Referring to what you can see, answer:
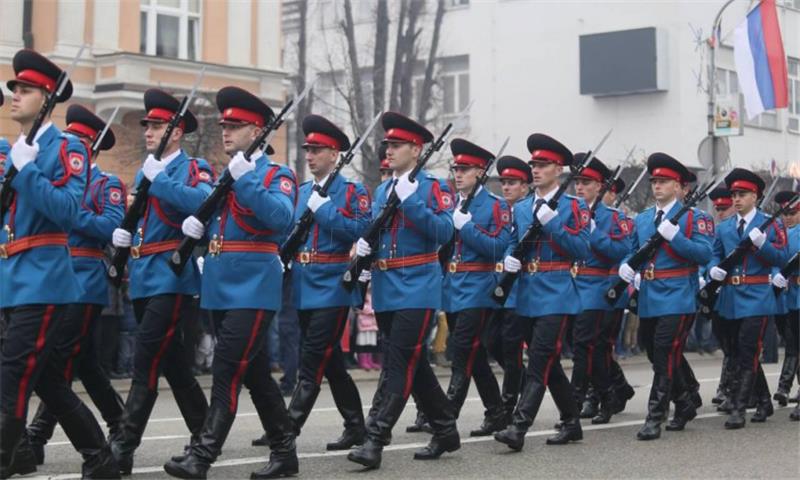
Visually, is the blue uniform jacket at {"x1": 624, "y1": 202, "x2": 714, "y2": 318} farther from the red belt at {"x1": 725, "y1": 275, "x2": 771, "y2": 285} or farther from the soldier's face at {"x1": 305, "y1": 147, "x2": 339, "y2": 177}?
the soldier's face at {"x1": 305, "y1": 147, "x2": 339, "y2": 177}

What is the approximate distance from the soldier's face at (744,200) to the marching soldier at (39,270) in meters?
6.29

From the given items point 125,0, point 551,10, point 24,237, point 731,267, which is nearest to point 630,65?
point 551,10

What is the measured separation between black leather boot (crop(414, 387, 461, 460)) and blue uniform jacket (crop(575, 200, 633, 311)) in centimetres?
265

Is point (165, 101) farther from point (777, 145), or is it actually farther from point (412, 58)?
point (777, 145)

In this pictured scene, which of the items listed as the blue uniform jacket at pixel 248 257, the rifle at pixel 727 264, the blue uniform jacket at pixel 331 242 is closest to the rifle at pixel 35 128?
the blue uniform jacket at pixel 248 257

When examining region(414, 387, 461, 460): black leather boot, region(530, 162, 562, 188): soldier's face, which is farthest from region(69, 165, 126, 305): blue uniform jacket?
region(530, 162, 562, 188): soldier's face

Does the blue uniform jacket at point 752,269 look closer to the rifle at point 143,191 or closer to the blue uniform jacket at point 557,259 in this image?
the blue uniform jacket at point 557,259

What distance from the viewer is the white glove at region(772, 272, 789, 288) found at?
1263cm

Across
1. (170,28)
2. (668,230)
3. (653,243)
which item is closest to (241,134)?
(668,230)

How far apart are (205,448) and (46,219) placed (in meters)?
1.49

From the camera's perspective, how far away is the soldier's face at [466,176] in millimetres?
10781

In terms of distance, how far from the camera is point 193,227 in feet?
26.4

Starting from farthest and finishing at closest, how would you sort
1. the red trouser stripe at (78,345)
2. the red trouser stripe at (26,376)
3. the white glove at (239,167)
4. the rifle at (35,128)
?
the red trouser stripe at (78,345) < the white glove at (239,167) < the rifle at (35,128) < the red trouser stripe at (26,376)

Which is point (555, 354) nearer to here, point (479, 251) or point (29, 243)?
point (479, 251)
